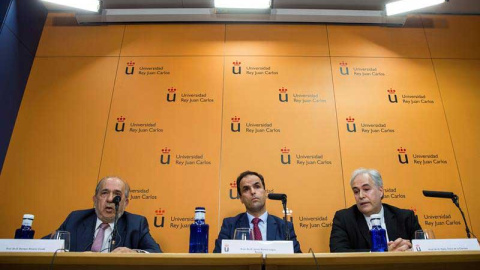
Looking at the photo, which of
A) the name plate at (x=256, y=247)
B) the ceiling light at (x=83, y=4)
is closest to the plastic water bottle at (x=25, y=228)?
the name plate at (x=256, y=247)

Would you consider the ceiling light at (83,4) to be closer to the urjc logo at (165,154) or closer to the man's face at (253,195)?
the urjc logo at (165,154)

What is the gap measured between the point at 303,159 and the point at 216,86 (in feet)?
3.83

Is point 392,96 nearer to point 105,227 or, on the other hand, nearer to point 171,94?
point 171,94

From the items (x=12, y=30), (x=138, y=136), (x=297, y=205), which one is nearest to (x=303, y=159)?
(x=297, y=205)

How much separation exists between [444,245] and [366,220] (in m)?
0.94

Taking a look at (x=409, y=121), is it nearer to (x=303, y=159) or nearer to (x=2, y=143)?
(x=303, y=159)

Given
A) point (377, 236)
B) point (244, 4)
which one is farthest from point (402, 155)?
point (244, 4)

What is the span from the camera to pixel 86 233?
90.4 inches

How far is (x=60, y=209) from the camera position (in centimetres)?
299

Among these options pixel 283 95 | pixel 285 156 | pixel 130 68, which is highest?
pixel 130 68

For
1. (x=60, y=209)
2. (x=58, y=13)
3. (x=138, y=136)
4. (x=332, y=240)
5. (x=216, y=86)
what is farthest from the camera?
(x=58, y=13)

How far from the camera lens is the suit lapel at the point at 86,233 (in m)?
2.23

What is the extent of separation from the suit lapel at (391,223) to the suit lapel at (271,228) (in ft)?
2.68

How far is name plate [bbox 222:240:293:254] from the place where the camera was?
1.43m
